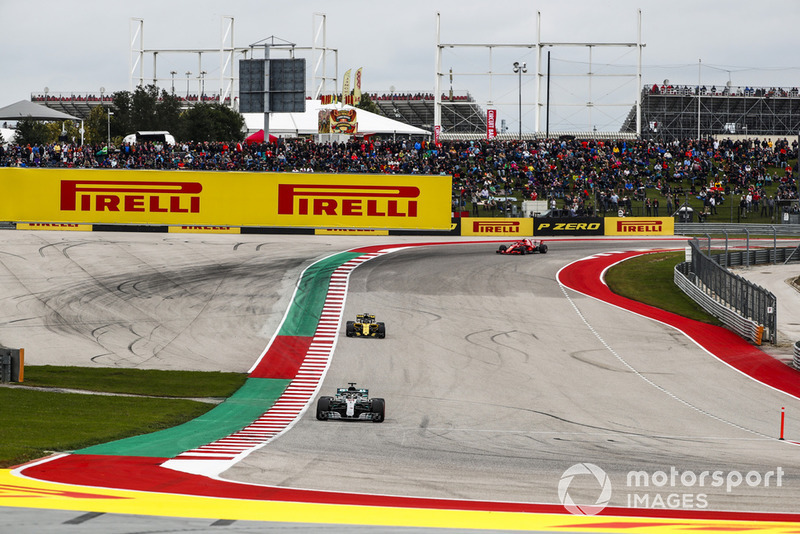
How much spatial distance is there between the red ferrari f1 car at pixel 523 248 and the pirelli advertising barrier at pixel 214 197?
4329 mm

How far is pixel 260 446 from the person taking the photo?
17.9 m

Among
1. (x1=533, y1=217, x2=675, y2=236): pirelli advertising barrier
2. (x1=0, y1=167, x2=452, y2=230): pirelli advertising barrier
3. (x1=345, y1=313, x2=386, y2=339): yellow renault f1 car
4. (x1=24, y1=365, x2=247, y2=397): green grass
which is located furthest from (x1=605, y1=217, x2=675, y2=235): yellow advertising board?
(x1=24, y1=365, x2=247, y2=397): green grass

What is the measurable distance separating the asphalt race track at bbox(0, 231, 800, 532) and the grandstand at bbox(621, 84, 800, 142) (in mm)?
58887

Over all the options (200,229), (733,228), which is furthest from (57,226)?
(733,228)

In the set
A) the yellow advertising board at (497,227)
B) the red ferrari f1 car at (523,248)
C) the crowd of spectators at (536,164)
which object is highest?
the crowd of spectators at (536,164)

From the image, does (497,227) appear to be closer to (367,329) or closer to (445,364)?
(367,329)

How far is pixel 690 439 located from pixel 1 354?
57.4 ft

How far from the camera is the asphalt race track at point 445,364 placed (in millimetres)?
15156

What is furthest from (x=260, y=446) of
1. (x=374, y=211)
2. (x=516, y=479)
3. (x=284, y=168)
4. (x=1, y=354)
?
(x=284, y=168)

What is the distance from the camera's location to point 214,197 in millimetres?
49875

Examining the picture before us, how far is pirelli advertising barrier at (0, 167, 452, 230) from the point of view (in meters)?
49.6

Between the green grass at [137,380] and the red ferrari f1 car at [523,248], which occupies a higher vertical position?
the red ferrari f1 car at [523,248]

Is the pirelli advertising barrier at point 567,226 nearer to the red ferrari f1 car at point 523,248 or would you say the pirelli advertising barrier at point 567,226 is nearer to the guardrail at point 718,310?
the red ferrari f1 car at point 523,248

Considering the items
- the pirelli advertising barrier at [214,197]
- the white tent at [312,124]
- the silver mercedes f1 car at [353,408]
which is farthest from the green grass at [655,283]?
the white tent at [312,124]
